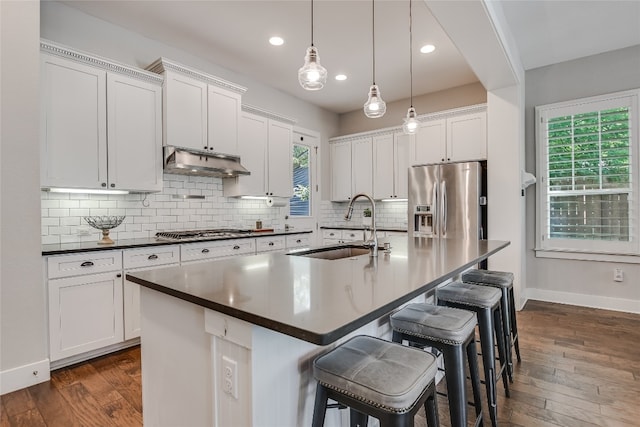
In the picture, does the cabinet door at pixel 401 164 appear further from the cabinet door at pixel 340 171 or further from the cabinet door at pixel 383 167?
the cabinet door at pixel 340 171

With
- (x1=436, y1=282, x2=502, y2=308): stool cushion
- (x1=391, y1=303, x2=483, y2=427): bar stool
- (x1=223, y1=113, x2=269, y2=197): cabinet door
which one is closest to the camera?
(x1=391, y1=303, x2=483, y2=427): bar stool

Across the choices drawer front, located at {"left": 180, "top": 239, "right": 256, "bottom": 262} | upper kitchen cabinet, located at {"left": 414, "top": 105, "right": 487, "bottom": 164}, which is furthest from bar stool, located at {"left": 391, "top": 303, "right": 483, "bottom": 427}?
upper kitchen cabinet, located at {"left": 414, "top": 105, "right": 487, "bottom": 164}

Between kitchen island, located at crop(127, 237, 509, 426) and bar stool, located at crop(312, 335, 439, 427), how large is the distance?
95 mm

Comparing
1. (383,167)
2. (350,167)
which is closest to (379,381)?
(383,167)

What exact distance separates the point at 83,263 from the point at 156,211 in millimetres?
1090

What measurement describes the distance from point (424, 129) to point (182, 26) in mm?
3239

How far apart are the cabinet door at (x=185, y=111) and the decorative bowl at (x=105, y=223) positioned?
0.87m

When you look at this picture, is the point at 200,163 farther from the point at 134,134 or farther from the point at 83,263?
the point at 83,263

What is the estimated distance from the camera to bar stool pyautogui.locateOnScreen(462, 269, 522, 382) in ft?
7.66

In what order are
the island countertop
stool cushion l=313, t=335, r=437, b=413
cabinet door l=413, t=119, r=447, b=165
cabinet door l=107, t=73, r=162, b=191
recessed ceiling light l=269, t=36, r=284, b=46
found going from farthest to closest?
cabinet door l=413, t=119, r=447, b=165 < recessed ceiling light l=269, t=36, r=284, b=46 < cabinet door l=107, t=73, r=162, b=191 < stool cushion l=313, t=335, r=437, b=413 < the island countertop

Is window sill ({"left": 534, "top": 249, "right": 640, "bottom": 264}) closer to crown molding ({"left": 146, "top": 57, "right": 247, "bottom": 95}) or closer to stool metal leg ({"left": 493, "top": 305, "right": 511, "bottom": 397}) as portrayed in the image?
stool metal leg ({"left": 493, "top": 305, "right": 511, "bottom": 397})

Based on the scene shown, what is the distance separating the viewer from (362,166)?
18.2ft

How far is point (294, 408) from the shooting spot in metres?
1.15

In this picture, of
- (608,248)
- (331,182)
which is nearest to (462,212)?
(608,248)
